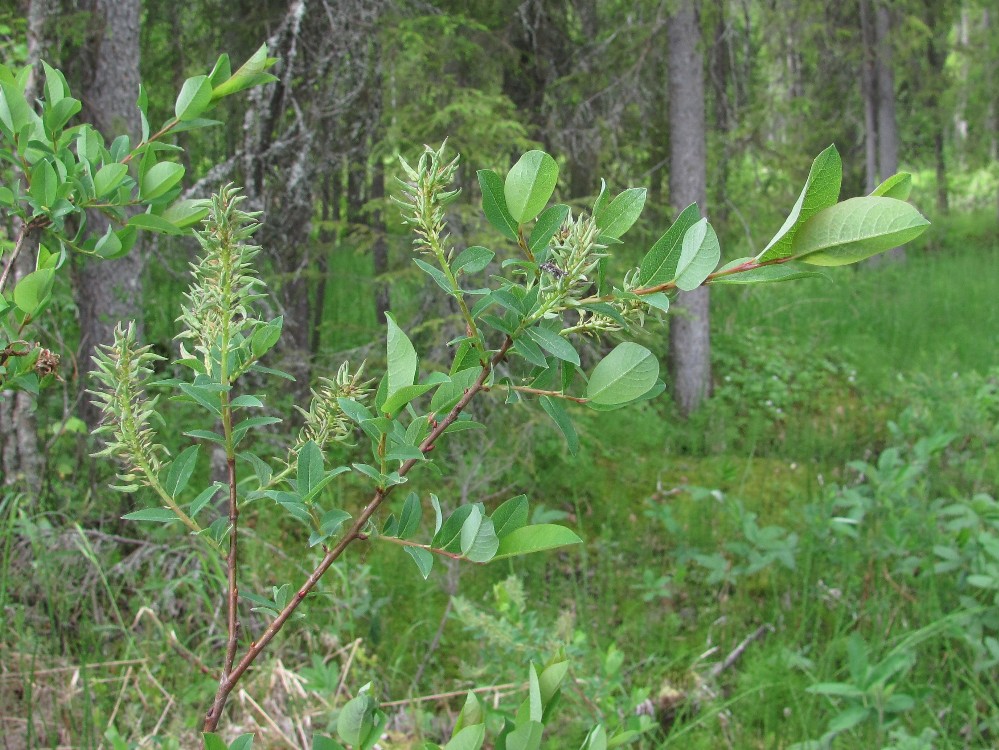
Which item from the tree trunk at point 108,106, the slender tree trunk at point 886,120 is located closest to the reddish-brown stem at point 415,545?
the tree trunk at point 108,106

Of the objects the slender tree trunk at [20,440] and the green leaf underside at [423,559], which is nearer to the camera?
the green leaf underside at [423,559]

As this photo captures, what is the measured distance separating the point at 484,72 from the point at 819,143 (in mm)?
9334

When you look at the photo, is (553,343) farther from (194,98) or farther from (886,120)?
(886,120)

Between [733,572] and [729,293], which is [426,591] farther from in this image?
[729,293]

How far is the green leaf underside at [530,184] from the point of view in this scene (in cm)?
68

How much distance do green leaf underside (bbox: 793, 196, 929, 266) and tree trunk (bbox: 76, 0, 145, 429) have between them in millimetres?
4019

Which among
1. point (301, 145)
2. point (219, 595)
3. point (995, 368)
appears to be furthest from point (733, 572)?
point (995, 368)

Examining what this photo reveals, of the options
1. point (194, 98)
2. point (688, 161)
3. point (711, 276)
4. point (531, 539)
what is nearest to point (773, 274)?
point (711, 276)

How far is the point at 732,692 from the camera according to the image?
288 cm

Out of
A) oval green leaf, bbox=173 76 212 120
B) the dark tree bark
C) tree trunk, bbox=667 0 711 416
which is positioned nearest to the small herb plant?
oval green leaf, bbox=173 76 212 120

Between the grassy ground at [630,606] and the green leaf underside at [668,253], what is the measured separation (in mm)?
447

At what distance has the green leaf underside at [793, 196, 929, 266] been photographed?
567 millimetres

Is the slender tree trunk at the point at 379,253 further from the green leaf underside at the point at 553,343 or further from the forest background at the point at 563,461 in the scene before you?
the green leaf underside at the point at 553,343

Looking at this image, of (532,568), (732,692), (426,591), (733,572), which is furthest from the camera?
(532,568)
